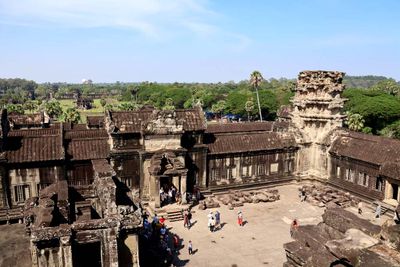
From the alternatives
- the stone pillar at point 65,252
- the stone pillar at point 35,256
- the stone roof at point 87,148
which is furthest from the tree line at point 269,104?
the stone pillar at point 35,256

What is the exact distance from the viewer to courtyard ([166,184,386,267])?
21453mm

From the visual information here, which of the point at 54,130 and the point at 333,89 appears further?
the point at 54,130

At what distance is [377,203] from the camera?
29172 millimetres

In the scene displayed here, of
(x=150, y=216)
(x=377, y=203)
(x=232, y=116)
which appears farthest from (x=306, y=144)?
(x=232, y=116)

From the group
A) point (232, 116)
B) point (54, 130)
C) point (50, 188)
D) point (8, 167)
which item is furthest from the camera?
point (232, 116)

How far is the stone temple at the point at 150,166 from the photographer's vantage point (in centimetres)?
1697

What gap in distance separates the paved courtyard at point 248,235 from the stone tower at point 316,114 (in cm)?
595

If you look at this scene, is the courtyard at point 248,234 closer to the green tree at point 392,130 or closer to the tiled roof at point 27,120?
the green tree at point 392,130

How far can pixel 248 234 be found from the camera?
25.0 m

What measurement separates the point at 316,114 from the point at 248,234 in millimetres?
16388

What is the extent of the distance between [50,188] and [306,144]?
988 inches

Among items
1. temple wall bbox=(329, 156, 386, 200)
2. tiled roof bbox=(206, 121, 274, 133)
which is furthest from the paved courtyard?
tiled roof bbox=(206, 121, 274, 133)

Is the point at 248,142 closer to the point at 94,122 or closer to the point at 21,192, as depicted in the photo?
the point at 21,192

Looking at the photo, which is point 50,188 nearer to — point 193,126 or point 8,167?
point 8,167
